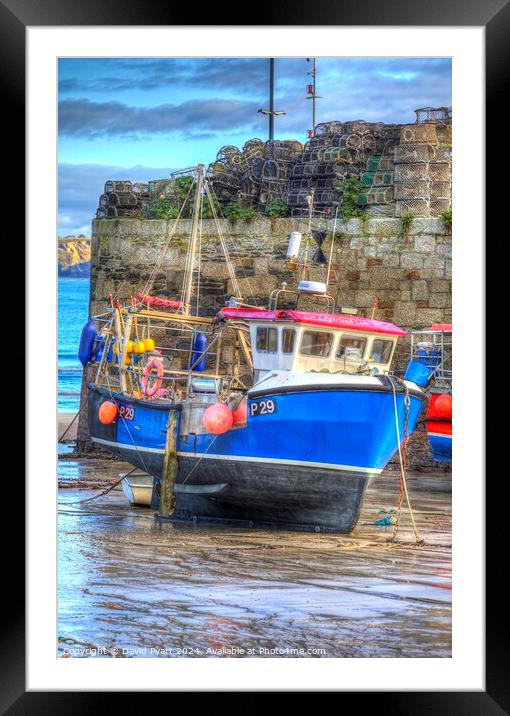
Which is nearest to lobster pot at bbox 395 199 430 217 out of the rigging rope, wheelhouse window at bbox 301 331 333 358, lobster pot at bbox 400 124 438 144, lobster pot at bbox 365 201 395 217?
lobster pot at bbox 365 201 395 217

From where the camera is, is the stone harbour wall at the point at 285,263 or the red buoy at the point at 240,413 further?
the stone harbour wall at the point at 285,263

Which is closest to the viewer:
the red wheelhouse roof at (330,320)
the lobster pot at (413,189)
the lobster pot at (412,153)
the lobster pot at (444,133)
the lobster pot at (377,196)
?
the red wheelhouse roof at (330,320)

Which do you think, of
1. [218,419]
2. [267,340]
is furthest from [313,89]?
[218,419]

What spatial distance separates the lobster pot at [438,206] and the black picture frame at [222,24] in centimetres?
573

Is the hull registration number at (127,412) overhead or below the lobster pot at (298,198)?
below

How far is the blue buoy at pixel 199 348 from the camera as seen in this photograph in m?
13.1

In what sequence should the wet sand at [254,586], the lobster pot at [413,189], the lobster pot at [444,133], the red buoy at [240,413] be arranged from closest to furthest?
the wet sand at [254,586] → the red buoy at [240,413] → the lobster pot at [444,133] → the lobster pot at [413,189]

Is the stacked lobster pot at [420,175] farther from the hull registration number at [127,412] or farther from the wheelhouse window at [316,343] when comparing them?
the hull registration number at [127,412]

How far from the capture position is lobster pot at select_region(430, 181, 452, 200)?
1381cm

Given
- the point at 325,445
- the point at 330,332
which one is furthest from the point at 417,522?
the point at 330,332

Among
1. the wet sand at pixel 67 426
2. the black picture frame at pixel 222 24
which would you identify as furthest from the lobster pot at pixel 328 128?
the wet sand at pixel 67 426

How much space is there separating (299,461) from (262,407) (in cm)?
59

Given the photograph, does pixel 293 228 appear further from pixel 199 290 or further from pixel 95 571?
pixel 95 571

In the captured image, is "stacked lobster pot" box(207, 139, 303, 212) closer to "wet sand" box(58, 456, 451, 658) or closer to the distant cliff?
Answer: the distant cliff
